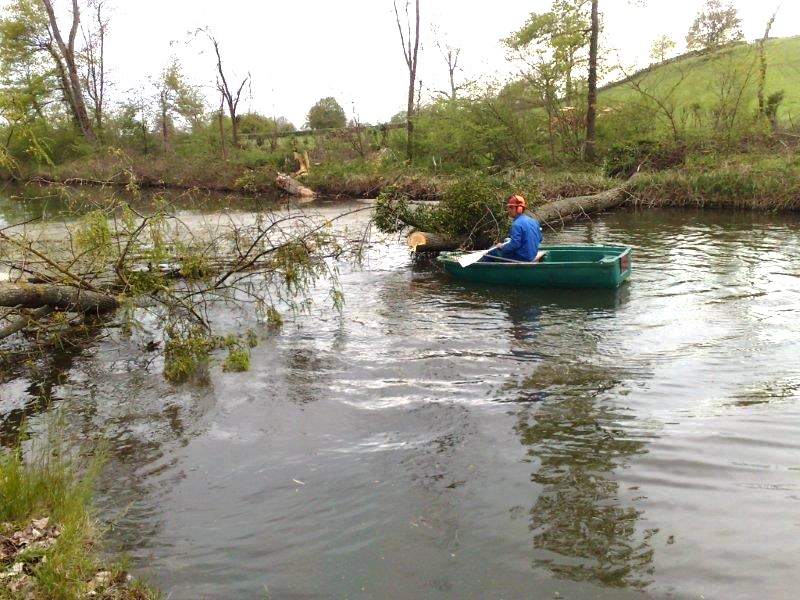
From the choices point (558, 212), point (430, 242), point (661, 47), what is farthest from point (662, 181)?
point (430, 242)

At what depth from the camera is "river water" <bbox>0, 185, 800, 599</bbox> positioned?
3918mm

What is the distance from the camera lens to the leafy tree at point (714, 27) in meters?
23.5

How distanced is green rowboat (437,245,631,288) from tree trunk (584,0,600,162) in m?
14.4

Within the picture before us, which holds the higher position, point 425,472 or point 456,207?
point 456,207

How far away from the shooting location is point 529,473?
5.04 meters

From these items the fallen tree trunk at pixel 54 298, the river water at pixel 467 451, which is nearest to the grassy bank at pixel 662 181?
the fallen tree trunk at pixel 54 298

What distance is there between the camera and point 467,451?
549 centimetres

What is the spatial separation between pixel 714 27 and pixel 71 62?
34.0 metres

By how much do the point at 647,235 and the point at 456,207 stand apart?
5.51 m

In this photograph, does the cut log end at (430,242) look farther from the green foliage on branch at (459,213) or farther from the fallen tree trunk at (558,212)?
the green foliage on branch at (459,213)

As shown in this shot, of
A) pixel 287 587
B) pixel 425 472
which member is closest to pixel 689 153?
pixel 425 472

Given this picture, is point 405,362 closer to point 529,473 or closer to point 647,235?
point 529,473

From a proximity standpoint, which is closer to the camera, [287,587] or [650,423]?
[287,587]

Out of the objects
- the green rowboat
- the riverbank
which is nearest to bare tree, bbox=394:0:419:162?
the riverbank
